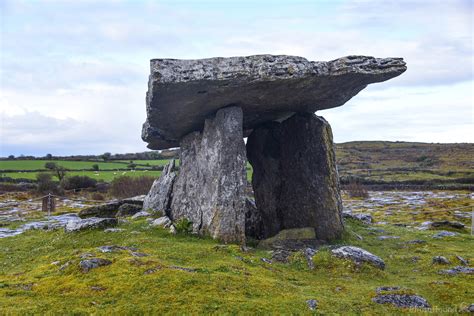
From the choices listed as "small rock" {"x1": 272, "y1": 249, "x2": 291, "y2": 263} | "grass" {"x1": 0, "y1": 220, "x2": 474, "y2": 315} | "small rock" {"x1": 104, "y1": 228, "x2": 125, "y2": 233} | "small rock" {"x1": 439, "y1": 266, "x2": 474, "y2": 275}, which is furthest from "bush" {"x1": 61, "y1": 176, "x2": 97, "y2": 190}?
"small rock" {"x1": 439, "y1": 266, "x2": 474, "y2": 275}

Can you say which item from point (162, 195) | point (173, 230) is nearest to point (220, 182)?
point (173, 230)

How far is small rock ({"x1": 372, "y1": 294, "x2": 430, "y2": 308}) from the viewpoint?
988cm

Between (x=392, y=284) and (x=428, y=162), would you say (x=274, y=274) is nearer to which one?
(x=392, y=284)

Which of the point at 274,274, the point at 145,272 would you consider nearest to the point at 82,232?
the point at 145,272

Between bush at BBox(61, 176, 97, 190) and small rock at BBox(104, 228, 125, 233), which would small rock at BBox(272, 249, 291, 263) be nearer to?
small rock at BBox(104, 228, 125, 233)

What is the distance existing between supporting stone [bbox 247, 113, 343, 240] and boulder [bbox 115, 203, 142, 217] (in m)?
6.91

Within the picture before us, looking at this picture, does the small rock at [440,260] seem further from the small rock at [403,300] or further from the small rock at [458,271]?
the small rock at [403,300]

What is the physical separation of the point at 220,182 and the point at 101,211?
961 cm

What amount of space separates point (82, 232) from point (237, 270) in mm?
7666

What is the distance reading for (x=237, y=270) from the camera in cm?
1173

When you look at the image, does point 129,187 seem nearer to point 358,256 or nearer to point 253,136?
point 253,136

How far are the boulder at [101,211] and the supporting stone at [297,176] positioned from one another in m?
8.02

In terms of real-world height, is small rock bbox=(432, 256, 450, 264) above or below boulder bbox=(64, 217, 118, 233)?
below

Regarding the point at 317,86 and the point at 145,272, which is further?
the point at 317,86
